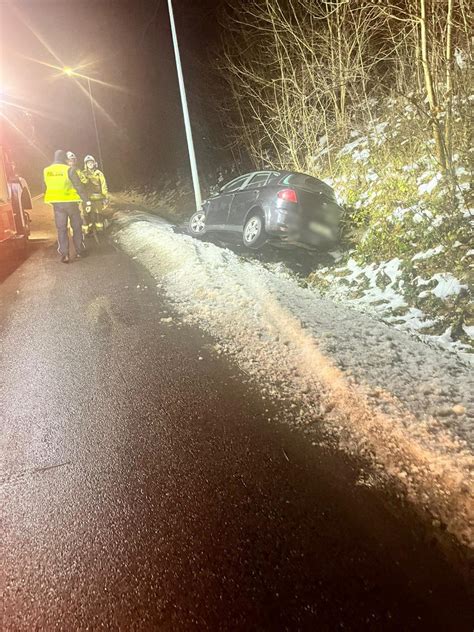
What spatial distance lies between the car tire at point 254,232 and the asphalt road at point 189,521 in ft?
15.3

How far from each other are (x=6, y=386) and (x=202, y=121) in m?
21.0

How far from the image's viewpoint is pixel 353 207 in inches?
375

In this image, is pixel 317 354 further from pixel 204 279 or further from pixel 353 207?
pixel 353 207

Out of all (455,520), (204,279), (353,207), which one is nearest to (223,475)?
(455,520)

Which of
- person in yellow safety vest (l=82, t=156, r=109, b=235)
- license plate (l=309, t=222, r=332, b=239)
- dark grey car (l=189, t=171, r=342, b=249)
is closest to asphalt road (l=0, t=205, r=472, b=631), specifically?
dark grey car (l=189, t=171, r=342, b=249)

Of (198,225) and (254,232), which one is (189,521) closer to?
(254,232)

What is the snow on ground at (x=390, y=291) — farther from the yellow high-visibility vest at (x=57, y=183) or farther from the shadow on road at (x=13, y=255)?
the shadow on road at (x=13, y=255)

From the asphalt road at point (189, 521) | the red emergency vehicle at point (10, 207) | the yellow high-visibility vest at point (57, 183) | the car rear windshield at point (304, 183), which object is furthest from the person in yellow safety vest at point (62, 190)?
the asphalt road at point (189, 521)

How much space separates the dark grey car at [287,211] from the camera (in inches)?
317

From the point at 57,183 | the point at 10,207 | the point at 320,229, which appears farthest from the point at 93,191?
the point at 320,229

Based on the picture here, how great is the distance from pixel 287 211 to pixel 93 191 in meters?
6.12

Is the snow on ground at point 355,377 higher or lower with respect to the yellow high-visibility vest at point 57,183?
lower

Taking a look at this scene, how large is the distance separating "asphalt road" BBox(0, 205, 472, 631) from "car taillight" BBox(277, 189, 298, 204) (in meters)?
4.62

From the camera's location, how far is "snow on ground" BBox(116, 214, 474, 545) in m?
2.82
